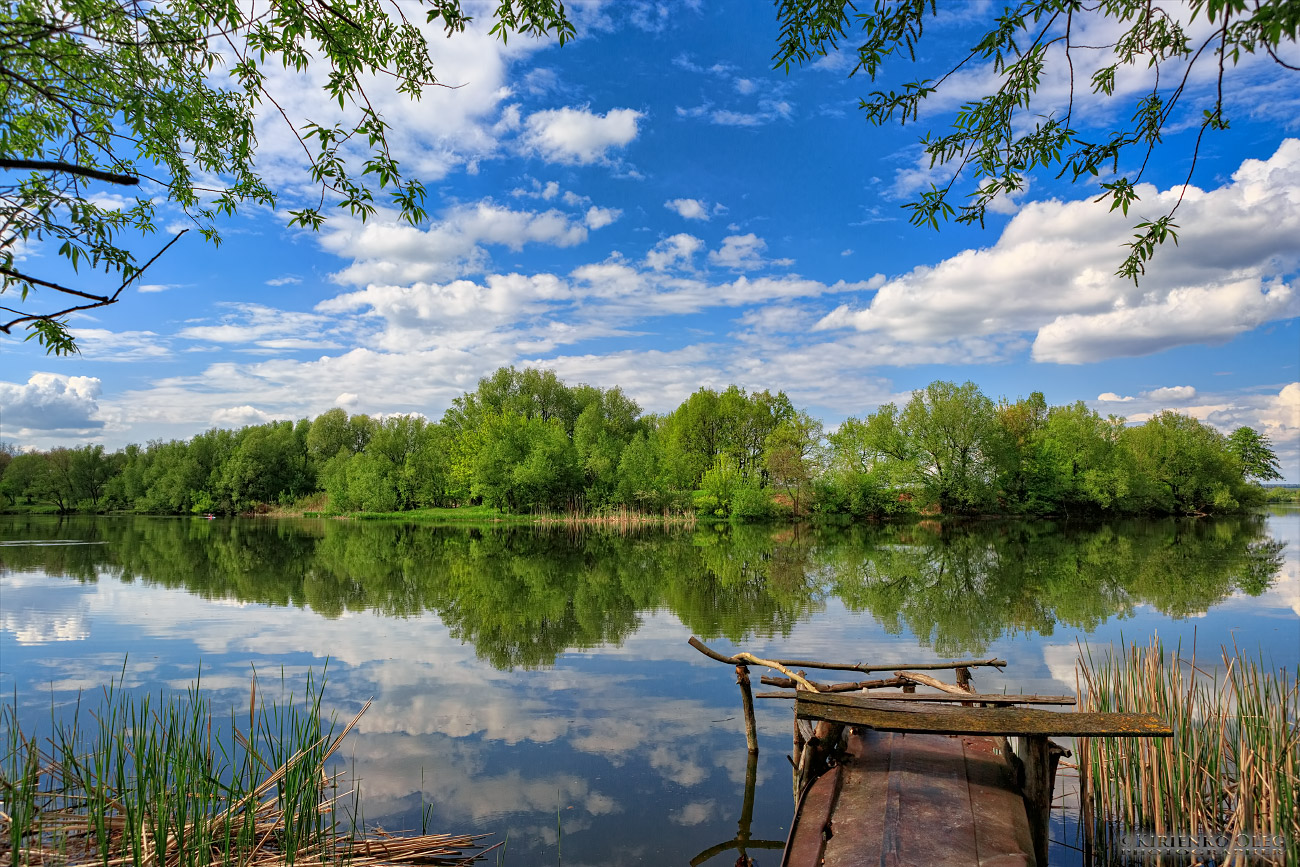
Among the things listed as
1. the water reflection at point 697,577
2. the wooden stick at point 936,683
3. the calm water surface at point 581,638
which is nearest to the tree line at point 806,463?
the water reflection at point 697,577

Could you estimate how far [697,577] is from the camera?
22609 mm

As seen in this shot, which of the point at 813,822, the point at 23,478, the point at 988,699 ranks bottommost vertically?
the point at 813,822

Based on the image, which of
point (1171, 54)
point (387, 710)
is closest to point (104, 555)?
point (387, 710)

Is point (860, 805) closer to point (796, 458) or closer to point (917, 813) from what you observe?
point (917, 813)

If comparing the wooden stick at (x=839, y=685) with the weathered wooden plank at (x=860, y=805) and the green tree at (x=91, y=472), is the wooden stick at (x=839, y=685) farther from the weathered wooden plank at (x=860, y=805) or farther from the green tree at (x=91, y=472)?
the green tree at (x=91, y=472)

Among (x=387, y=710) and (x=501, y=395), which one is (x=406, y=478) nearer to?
(x=501, y=395)

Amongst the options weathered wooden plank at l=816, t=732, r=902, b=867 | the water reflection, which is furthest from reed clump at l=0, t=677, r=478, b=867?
the water reflection

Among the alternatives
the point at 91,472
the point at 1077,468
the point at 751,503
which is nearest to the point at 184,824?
the point at 751,503

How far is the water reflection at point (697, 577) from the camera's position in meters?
15.5

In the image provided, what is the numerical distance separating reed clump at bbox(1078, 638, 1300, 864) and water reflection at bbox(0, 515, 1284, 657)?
6.97 m

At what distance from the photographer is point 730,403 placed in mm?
60094

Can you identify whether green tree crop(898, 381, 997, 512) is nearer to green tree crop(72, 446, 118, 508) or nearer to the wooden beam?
the wooden beam

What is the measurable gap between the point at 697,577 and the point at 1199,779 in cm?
1725

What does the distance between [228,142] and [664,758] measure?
7737 mm
